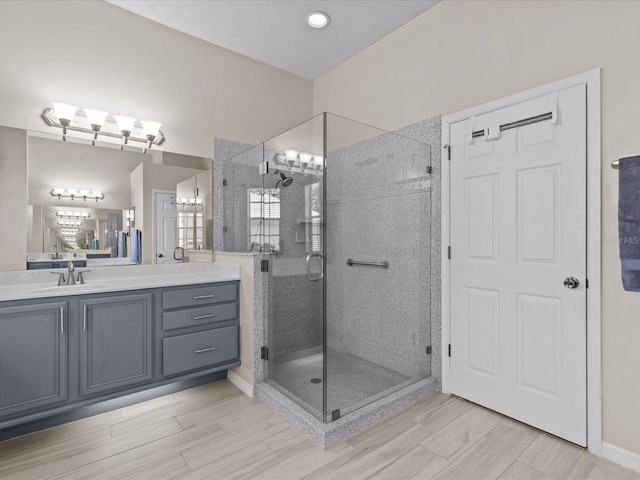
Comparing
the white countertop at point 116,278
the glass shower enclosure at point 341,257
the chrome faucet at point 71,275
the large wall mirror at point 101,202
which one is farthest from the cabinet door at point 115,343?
the glass shower enclosure at point 341,257

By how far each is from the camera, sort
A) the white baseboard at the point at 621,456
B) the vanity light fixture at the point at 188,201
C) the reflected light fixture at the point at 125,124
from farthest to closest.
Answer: the vanity light fixture at the point at 188,201, the reflected light fixture at the point at 125,124, the white baseboard at the point at 621,456

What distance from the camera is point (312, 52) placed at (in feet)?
10.6

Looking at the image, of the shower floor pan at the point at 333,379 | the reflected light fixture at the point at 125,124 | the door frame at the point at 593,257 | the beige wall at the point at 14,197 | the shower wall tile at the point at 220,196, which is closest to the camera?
the door frame at the point at 593,257

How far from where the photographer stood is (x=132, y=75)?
270 centimetres

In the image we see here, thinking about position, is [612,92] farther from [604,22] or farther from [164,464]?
[164,464]

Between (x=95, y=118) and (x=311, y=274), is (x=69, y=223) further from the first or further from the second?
A: (x=311, y=274)

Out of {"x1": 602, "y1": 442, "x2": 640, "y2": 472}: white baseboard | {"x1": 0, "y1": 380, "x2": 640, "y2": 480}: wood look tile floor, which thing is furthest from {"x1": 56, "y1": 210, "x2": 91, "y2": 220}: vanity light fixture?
{"x1": 602, "y1": 442, "x2": 640, "y2": 472}: white baseboard

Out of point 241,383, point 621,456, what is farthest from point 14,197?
point 621,456

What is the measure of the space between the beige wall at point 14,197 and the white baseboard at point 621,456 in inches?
143

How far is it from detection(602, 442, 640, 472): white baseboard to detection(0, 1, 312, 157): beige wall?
3.36 meters

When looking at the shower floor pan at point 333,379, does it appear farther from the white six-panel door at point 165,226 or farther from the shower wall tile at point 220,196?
the white six-panel door at point 165,226

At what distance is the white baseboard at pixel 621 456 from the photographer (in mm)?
1694

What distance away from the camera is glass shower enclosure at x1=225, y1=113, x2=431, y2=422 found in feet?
7.09

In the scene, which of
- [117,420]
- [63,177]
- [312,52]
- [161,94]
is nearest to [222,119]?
[161,94]
